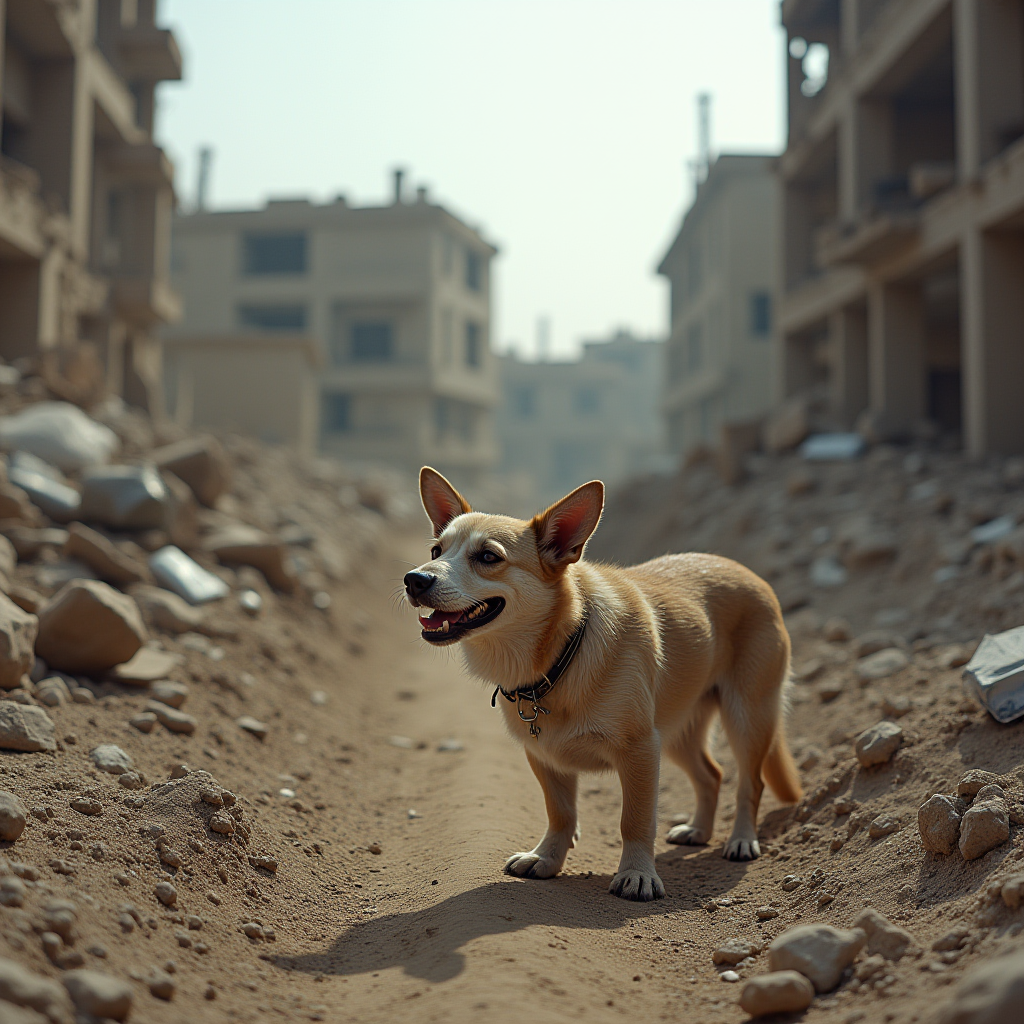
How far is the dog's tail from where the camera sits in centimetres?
479

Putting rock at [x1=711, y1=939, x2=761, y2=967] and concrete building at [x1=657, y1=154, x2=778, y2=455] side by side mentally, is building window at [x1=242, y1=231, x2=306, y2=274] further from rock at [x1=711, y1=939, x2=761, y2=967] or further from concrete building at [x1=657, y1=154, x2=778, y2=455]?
rock at [x1=711, y1=939, x2=761, y2=967]

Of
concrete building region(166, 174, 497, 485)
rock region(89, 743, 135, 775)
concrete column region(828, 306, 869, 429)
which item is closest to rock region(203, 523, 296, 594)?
rock region(89, 743, 135, 775)

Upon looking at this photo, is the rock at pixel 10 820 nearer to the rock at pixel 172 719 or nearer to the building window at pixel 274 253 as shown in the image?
the rock at pixel 172 719

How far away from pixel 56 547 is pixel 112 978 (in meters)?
4.85

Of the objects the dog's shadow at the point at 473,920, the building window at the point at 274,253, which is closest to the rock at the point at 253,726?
the dog's shadow at the point at 473,920

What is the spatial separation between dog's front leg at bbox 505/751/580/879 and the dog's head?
77 centimetres

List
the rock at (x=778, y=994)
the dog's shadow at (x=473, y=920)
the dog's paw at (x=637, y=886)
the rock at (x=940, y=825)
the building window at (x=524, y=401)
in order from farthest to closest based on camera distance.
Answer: the building window at (x=524, y=401), the dog's paw at (x=637, y=886), the rock at (x=940, y=825), the dog's shadow at (x=473, y=920), the rock at (x=778, y=994)

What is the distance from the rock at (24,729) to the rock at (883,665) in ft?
16.3

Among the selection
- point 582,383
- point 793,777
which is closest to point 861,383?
point 793,777

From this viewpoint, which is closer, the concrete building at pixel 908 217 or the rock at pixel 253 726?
the rock at pixel 253 726

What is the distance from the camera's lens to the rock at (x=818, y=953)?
275 cm

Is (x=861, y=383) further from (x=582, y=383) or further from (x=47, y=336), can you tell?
(x=582, y=383)

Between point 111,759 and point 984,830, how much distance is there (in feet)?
11.9

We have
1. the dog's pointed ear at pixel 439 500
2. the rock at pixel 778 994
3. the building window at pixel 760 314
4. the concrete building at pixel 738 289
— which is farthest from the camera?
the building window at pixel 760 314
